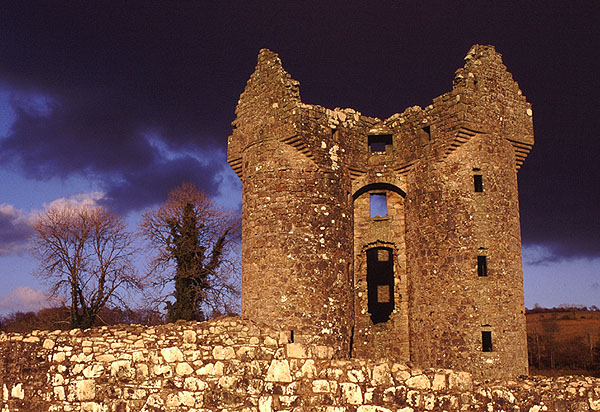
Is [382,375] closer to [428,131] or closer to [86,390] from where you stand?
[86,390]

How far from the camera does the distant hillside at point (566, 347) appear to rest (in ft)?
102

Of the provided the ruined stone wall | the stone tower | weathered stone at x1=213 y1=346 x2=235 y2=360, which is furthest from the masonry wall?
weathered stone at x1=213 y1=346 x2=235 y2=360

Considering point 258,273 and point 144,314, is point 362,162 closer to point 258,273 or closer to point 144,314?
point 258,273

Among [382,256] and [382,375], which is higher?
[382,256]

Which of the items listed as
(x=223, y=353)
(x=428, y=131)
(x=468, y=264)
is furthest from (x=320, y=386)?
(x=428, y=131)

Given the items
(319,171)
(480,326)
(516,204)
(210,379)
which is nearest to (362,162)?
(319,171)

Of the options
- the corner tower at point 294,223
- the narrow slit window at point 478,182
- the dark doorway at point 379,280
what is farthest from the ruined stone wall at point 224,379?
the dark doorway at point 379,280

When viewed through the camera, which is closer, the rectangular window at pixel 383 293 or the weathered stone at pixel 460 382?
the weathered stone at pixel 460 382

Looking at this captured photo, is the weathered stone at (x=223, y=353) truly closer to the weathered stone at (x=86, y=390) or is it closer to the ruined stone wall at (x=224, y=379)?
the ruined stone wall at (x=224, y=379)

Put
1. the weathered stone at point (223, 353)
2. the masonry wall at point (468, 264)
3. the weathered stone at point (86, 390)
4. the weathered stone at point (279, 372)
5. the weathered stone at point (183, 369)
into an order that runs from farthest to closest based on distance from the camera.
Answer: the masonry wall at point (468, 264) < the weathered stone at point (86, 390) < the weathered stone at point (183, 369) < the weathered stone at point (223, 353) < the weathered stone at point (279, 372)

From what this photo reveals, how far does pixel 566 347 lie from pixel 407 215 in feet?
71.3

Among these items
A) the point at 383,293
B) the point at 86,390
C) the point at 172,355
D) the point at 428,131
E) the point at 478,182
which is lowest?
the point at 86,390

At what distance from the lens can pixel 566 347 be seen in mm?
34188

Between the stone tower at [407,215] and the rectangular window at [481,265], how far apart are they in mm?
27
